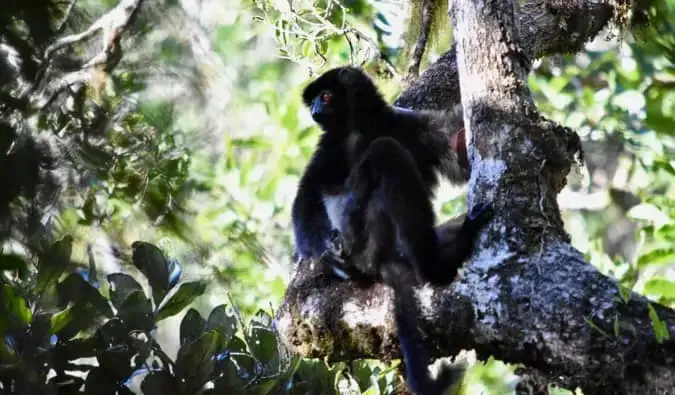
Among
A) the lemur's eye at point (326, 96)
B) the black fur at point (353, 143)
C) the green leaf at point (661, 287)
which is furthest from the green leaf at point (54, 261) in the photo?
the green leaf at point (661, 287)

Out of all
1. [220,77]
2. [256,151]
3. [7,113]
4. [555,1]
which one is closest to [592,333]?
[220,77]

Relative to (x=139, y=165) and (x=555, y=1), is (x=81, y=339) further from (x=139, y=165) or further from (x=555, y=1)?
(x=555, y=1)

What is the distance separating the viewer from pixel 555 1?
19.6 ft

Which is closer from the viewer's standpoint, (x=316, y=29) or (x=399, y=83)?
(x=316, y=29)

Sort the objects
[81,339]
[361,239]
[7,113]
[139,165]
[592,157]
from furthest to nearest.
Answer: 1. [592,157]
2. [361,239]
3. [81,339]
4. [139,165]
5. [7,113]

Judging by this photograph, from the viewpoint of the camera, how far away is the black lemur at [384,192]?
402cm

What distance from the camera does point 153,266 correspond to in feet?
9.55

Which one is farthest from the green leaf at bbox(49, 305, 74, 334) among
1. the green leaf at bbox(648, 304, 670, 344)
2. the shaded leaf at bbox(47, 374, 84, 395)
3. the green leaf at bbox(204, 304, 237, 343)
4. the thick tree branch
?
the thick tree branch

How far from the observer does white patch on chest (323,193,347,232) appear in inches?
201

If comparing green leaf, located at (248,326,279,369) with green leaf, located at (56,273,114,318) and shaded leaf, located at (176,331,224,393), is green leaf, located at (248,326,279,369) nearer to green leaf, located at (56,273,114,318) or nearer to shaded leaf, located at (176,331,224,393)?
→ shaded leaf, located at (176,331,224,393)

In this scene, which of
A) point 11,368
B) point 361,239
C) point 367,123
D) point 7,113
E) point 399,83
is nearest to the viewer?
point 7,113

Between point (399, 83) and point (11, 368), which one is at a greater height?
point (11, 368)

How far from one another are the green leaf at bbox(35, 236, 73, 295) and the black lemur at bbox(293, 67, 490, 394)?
181cm

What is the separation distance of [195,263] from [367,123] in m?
3.91
